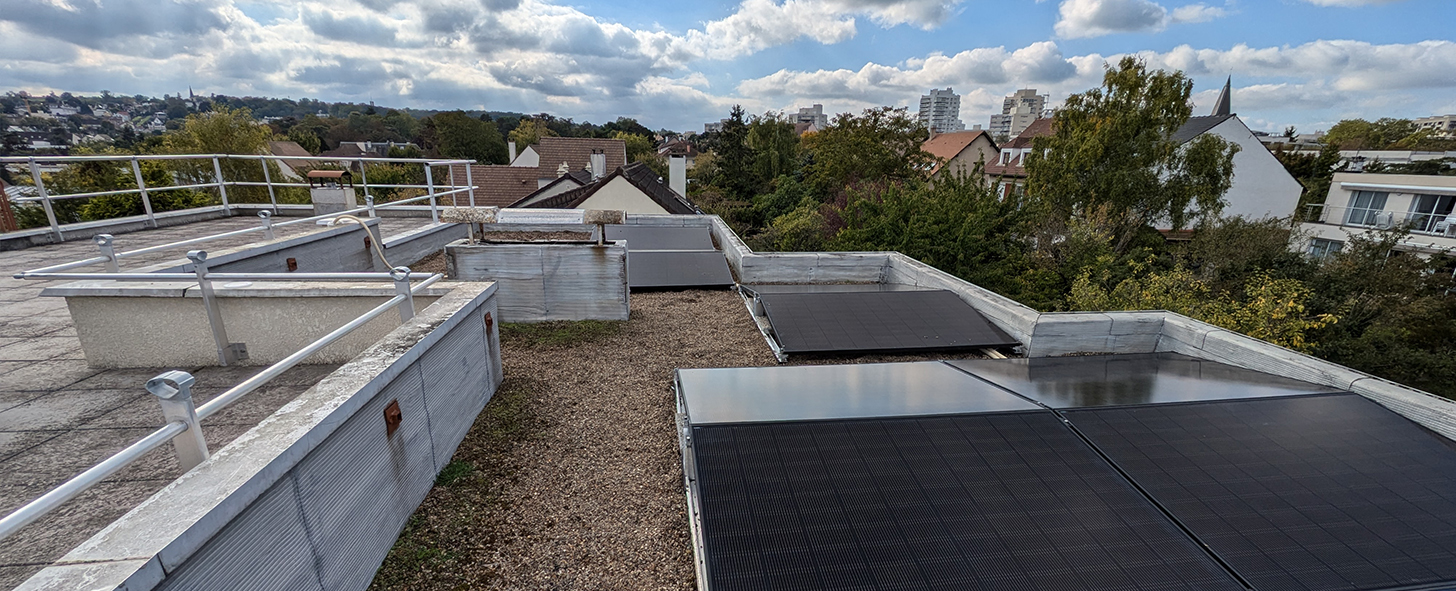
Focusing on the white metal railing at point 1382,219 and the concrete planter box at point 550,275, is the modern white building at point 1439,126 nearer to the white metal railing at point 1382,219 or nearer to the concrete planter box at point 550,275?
the white metal railing at point 1382,219

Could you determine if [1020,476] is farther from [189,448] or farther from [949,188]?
[949,188]

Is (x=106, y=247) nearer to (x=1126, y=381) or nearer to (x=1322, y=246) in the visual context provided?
(x=1126, y=381)

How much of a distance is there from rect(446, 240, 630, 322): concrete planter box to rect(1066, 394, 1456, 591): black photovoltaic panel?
5.49m

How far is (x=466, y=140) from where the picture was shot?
71.4 m

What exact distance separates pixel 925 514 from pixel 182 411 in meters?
3.43

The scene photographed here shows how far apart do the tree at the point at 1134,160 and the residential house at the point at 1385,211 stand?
10637 mm

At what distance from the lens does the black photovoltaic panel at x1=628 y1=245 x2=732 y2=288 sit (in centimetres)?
914

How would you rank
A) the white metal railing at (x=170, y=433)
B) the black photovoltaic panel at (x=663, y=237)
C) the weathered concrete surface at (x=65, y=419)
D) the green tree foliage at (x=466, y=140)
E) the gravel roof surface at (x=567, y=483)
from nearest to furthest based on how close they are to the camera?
the white metal railing at (x=170, y=433), the weathered concrete surface at (x=65, y=419), the gravel roof surface at (x=567, y=483), the black photovoltaic panel at (x=663, y=237), the green tree foliage at (x=466, y=140)

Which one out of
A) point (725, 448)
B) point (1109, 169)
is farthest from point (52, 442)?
point (1109, 169)

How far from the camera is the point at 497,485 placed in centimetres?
396

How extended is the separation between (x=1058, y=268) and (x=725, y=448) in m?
14.3

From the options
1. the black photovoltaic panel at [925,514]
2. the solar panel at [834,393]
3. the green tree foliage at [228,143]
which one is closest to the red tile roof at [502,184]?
the green tree foliage at [228,143]

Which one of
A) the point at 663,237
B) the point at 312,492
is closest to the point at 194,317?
the point at 312,492

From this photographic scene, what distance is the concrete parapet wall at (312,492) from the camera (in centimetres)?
179
